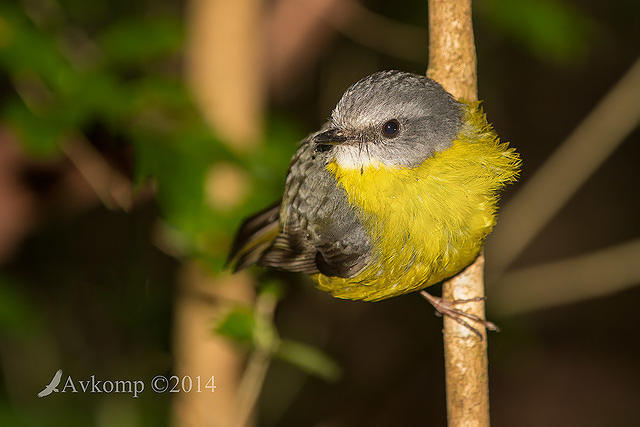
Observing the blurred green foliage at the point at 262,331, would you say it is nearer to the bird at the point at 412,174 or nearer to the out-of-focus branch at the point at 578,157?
the bird at the point at 412,174

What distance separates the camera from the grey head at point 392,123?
234 centimetres

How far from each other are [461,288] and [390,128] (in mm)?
657

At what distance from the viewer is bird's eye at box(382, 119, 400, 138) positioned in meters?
2.38

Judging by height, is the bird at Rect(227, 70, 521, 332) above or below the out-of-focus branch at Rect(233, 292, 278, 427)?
above

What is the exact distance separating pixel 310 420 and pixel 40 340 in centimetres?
223

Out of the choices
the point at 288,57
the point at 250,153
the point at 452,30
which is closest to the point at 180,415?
the point at 250,153

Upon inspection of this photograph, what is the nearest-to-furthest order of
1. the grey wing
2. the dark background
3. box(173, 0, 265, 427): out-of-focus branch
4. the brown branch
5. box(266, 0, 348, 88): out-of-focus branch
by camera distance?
the brown branch
the grey wing
the dark background
box(173, 0, 265, 427): out-of-focus branch
box(266, 0, 348, 88): out-of-focus branch

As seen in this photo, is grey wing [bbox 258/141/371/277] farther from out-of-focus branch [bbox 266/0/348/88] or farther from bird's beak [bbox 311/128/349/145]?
out-of-focus branch [bbox 266/0/348/88]

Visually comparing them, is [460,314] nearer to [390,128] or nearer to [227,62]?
[390,128]

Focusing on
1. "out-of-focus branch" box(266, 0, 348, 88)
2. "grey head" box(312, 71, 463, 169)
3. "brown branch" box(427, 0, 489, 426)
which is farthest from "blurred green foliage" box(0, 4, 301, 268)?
"out-of-focus branch" box(266, 0, 348, 88)

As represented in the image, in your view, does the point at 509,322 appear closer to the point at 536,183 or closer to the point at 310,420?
the point at 536,183

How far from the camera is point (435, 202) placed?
2.41 metres

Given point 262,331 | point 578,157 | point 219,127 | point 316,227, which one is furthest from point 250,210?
point 578,157

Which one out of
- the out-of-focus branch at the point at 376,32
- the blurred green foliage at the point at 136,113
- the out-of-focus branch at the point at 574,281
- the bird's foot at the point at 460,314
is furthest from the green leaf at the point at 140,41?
the out-of-focus branch at the point at 574,281
